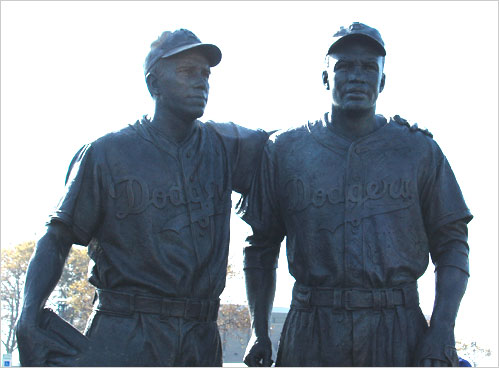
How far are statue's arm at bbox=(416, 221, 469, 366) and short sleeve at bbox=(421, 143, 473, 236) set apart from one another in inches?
2.5

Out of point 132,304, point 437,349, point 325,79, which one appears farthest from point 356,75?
point 132,304

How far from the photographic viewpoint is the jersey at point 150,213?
6211mm

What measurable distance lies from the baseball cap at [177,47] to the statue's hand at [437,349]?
2.57 m

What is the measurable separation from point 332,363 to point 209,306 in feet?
3.17

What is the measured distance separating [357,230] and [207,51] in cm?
175

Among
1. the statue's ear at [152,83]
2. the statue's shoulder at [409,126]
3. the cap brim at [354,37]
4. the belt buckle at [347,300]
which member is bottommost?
the belt buckle at [347,300]

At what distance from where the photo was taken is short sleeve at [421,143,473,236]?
20.9 feet

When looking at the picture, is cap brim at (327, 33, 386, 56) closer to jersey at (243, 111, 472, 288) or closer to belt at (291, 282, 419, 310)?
jersey at (243, 111, 472, 288)

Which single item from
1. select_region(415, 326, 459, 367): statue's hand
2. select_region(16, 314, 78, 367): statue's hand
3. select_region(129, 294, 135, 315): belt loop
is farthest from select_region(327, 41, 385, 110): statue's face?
select_region(16, 314, 78, 367): statue's hand

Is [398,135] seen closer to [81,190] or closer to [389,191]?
[389,191]

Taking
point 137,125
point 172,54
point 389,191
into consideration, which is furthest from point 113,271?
point 389,191

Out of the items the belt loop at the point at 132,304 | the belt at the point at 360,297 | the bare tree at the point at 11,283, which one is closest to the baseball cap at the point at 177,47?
the belt loop at the point at 132,304

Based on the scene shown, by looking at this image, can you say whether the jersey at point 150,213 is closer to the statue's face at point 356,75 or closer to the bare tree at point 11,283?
the statue's face at point 356,75

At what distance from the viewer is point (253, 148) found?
695 centimetres
